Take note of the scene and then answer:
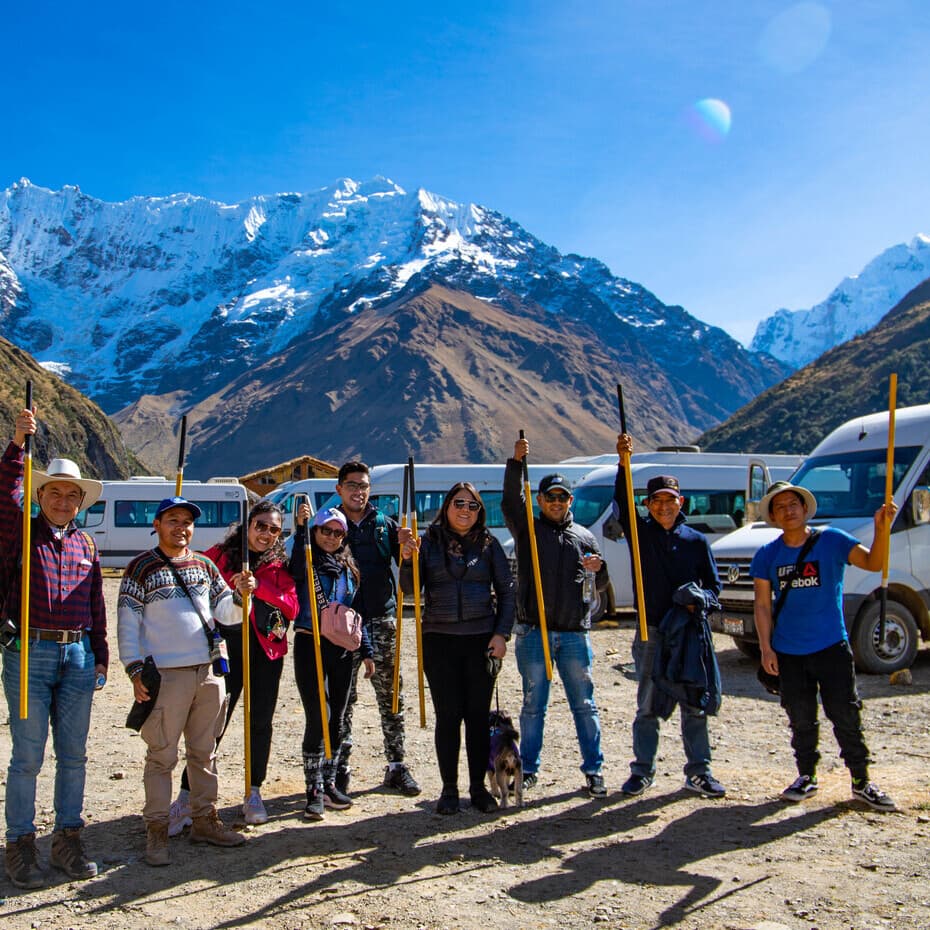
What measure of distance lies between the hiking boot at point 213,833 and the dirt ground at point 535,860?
0.06m

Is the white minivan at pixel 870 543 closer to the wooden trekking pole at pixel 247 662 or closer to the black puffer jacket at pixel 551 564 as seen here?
the black puffer jacket at pixel 551 564

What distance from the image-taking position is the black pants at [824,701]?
5809mm

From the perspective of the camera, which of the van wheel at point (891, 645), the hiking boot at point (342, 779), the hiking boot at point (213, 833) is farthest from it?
the van wheel at point (891, 645)

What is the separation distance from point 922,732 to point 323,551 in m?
5.59

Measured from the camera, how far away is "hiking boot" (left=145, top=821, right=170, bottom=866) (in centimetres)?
500

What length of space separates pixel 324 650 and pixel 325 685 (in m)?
0.24

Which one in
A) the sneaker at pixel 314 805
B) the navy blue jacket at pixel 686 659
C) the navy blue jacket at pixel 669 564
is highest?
the navy blue jacket at pixel 669 564

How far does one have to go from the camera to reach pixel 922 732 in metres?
8.12

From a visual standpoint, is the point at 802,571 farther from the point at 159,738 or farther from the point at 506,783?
the point at 159,738

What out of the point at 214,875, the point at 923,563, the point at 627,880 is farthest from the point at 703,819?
the point at 923,563

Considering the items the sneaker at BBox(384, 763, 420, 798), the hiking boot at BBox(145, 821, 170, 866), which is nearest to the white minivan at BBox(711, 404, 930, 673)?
the sneaker at BBox(384, 763, 420, 798)

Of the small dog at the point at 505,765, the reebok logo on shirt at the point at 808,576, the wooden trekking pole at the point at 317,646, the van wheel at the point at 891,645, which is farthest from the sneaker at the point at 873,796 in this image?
the van wheel at the point at 891,645

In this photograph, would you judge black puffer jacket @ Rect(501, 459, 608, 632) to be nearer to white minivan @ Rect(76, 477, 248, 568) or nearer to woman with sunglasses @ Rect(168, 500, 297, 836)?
woman with sunglasses @ Rect(168, 500, 297, 836)

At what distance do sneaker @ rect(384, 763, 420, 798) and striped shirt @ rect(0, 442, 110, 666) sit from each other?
88.6 inches
